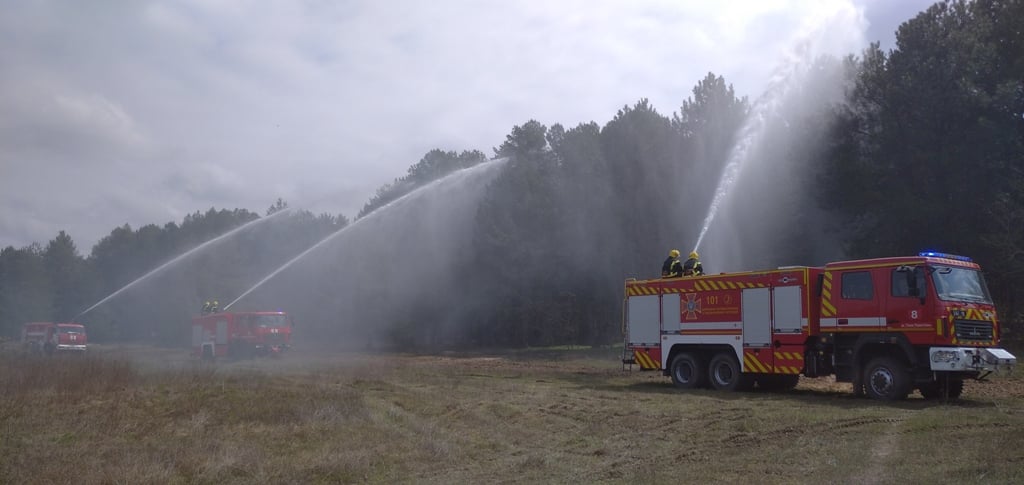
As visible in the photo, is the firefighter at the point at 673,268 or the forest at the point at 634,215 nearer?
the firefighter at the point at 673,268

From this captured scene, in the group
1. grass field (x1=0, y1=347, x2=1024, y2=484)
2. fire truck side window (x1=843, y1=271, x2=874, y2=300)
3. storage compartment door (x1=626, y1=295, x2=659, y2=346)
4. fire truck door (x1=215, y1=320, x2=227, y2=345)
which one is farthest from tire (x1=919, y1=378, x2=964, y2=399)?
fire truck door (x1=215, y1=320, x2=227, y2=345)

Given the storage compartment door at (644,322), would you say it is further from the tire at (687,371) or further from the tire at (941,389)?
the tire at (941,389)

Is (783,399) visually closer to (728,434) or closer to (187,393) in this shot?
(728,434)

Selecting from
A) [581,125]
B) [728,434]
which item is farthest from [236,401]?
[581,125]

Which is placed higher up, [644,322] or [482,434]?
[644,322]

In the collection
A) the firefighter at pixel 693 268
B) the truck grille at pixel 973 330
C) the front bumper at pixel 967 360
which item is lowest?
the front bumper at pixel 967 360

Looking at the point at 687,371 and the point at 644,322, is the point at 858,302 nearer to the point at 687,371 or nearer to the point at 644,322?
the point at 687,371

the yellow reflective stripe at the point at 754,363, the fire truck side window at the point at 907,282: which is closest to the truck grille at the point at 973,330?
the fire truck side window at the point at 907,282

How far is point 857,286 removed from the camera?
17.1 metres

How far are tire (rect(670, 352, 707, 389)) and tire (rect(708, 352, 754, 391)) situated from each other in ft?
0.92

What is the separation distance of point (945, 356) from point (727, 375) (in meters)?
5.49

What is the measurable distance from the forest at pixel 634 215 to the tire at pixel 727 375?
15269mm

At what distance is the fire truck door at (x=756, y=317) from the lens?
736 inches

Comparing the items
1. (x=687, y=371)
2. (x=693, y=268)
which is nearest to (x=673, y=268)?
(x=693, y=268)
